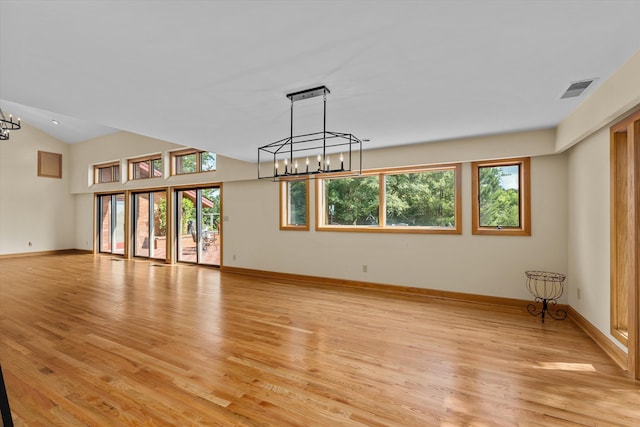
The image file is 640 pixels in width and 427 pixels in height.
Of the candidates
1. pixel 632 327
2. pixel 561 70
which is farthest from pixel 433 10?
pixel 632 327

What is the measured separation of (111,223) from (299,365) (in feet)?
31.7

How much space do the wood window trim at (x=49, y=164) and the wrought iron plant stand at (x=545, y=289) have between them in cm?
1319

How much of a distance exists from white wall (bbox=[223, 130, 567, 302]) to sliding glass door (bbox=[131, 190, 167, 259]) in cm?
322

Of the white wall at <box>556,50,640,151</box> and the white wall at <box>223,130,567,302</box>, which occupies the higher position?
the white wall at <box>556,50,640,151</box>

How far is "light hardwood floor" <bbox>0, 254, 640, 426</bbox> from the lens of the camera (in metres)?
1.93

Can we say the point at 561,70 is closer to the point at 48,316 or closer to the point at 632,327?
the point at 632,327

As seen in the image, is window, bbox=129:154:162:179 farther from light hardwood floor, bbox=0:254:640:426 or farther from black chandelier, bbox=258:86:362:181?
light hardwood floor, bbox=0:254:640:426

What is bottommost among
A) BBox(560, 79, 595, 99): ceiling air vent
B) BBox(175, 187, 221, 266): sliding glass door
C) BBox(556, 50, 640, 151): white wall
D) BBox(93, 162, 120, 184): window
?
BBox(175, 187, 221, 266): sliding glass door

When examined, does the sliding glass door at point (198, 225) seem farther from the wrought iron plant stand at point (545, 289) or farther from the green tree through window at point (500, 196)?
the wrought iron plant stand at point (545, 289)

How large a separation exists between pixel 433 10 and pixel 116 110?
3212 millimetres

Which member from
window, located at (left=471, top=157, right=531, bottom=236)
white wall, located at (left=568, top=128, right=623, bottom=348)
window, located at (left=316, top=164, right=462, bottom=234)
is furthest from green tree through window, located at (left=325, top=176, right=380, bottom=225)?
white wall, located at (left=568, top=128, right=623, bottom=348)

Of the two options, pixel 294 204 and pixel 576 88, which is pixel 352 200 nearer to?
pixel 294 204

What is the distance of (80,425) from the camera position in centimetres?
180

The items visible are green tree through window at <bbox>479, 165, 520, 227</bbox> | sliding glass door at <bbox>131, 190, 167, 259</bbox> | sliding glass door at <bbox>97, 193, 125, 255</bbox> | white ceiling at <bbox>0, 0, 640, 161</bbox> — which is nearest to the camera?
white ceiling at <bbox>0, 0, 640, 161</bbox>
